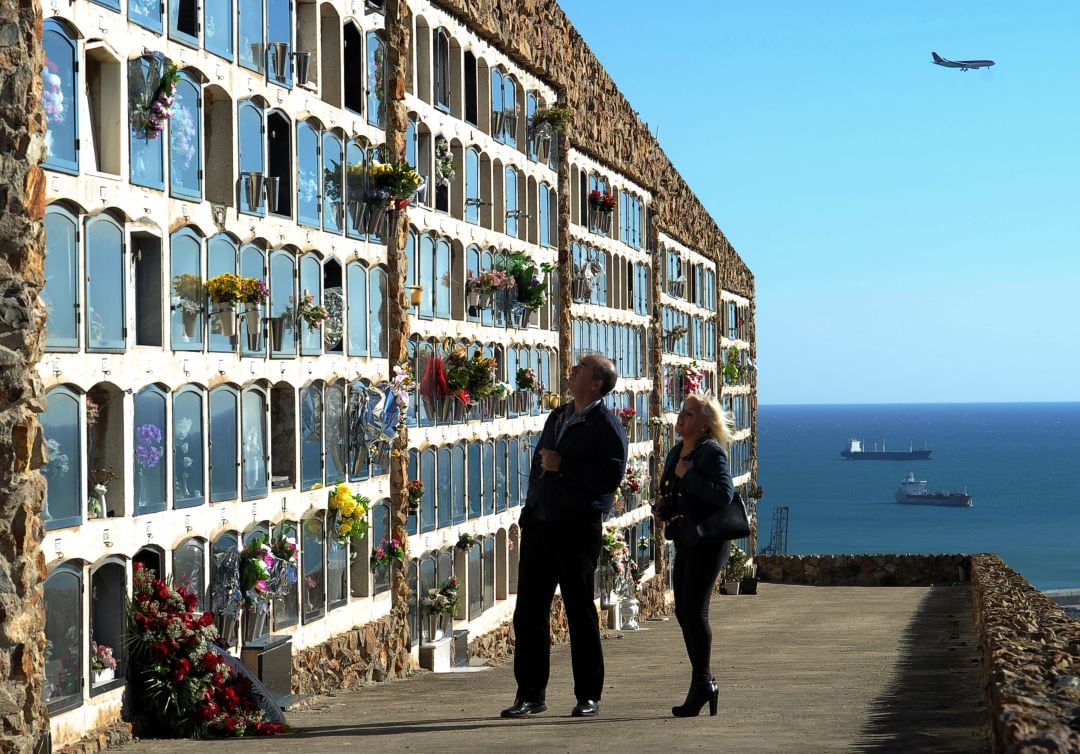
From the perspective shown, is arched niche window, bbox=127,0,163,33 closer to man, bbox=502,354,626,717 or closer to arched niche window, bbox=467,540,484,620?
man, bbox=502,354,626,717

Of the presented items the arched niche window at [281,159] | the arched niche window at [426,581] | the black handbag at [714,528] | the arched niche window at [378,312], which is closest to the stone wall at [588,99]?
the arched niche window at [378,312]

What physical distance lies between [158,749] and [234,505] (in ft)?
10.3

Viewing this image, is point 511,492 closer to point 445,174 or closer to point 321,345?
point 445,174

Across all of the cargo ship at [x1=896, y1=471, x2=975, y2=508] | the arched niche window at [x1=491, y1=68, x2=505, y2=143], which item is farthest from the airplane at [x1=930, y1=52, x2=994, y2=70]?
the cargo ship at [x1=896, y1=471, x2=975, y2=508]

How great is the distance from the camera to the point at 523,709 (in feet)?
30.6

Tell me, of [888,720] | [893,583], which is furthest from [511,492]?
[893,583]

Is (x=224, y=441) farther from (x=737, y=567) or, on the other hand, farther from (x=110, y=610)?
(x=737, y=567)

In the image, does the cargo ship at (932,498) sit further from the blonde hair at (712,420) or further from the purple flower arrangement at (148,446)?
the blonde hair at (712,420)

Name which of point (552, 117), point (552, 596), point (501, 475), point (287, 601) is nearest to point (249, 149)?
point (287, 601)

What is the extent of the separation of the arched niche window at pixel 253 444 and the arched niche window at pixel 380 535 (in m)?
2.98

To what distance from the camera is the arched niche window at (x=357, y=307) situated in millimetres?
15289

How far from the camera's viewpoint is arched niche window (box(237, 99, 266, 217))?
1267 cm

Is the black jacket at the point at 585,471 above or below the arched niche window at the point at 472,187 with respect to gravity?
below

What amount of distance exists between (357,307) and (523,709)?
22.8ft
